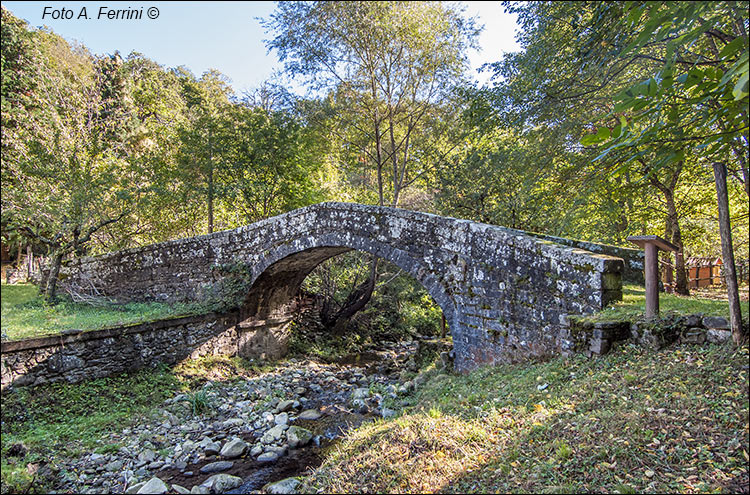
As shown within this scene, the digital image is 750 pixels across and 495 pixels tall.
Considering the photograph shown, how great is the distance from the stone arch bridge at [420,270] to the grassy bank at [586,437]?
1.01 meters

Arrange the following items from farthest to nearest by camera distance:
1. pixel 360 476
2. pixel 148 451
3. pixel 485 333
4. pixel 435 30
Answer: pixel 435 30, pixel 485 333, pixel 148 451, pixel 360 476

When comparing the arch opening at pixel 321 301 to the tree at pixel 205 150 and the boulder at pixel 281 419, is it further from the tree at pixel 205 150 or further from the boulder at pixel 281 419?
the tree at pixel 205 150

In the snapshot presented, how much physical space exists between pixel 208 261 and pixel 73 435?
14.9 ft

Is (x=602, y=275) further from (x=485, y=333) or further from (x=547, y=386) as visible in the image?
(x=485, y=333)

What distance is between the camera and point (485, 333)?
6145mm

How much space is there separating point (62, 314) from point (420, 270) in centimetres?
726

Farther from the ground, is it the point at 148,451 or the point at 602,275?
the point at 602,275

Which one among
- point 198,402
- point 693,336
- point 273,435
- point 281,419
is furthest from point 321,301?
point 693,336

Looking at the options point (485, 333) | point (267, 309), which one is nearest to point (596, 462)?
point (485, 333)

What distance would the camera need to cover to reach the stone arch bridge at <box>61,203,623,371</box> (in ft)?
16.9

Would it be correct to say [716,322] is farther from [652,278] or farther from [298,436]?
[298,436]

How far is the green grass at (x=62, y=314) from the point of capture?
658 cm

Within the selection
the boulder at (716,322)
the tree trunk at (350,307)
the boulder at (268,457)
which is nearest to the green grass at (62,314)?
the boulder at (268,457)

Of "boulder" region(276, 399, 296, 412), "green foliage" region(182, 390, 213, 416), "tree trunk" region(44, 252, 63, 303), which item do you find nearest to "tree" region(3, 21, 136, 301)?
"tree trunk" region(44, 252, 63, 303)
